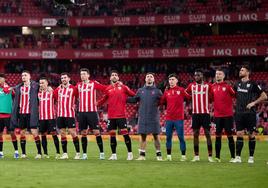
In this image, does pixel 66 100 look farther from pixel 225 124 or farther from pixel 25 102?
pixel 225 124

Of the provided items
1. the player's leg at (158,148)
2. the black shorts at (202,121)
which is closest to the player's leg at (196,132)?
the black shorts at (202,121)

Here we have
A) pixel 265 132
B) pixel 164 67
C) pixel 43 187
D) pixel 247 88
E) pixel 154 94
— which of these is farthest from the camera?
pixel 164 67

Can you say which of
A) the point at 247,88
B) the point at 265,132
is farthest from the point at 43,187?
the point at 265,132

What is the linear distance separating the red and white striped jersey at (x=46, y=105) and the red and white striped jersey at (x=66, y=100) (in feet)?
1.32

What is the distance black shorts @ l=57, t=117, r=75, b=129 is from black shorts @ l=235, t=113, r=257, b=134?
487 centimetres

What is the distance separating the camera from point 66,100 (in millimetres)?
20375

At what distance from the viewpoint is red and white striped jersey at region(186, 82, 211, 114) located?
19312 millimetres

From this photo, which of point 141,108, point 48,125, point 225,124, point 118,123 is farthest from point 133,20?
point 225,124

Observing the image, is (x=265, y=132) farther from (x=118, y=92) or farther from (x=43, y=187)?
(x=43, y=187)

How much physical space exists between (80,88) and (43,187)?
7745 mm

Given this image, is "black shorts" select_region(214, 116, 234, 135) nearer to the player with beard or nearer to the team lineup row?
the team lineup row

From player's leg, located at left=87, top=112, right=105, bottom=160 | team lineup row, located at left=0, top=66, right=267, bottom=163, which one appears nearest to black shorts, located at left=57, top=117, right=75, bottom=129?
team lineup row, located at left=0, top=66, right=267, bottom=163

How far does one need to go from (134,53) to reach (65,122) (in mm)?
30270

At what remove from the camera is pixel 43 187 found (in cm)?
1278
